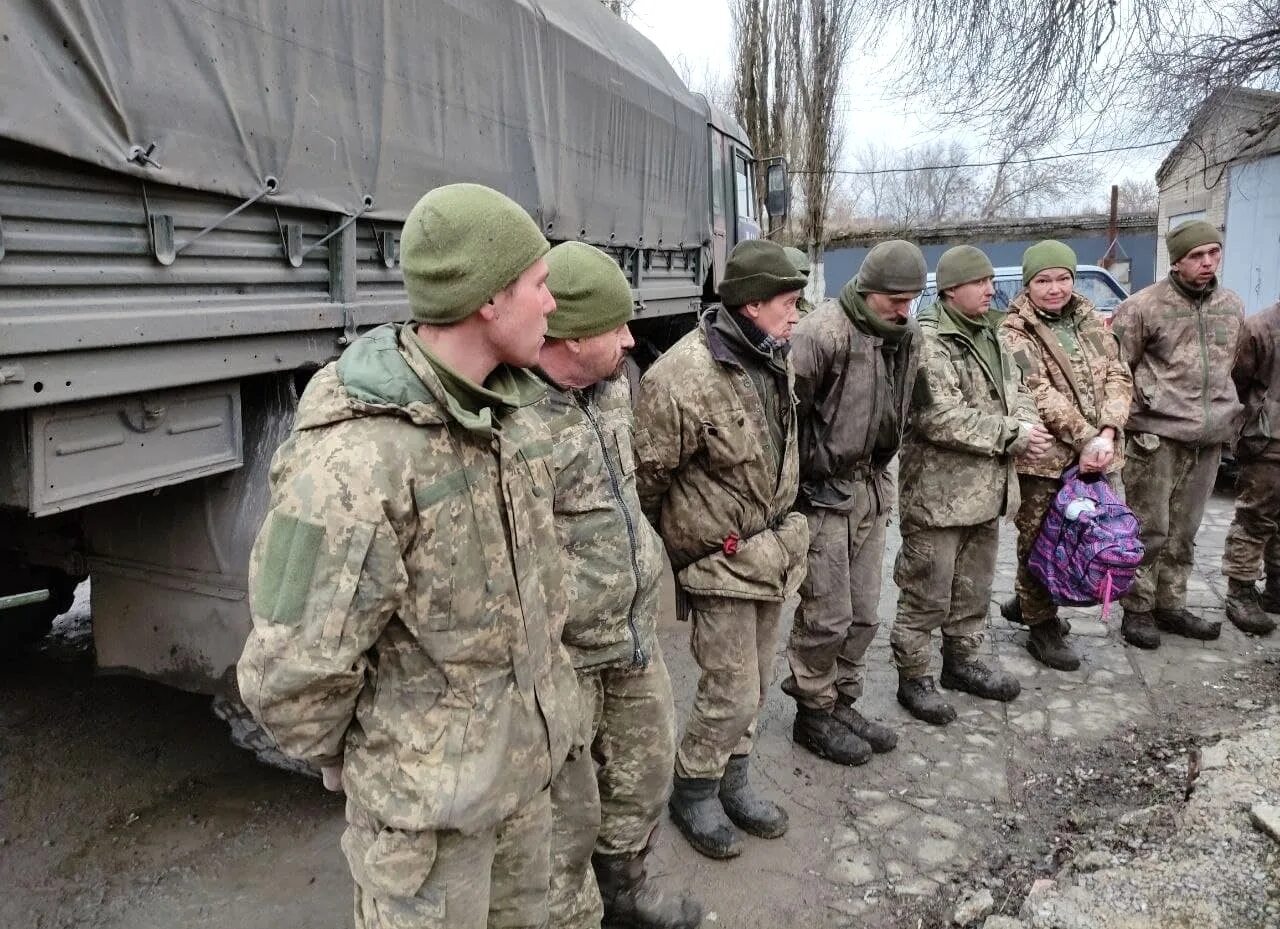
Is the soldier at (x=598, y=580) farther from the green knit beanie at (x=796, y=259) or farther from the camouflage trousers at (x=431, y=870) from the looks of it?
the green knit beanie at (x=796, y=259)

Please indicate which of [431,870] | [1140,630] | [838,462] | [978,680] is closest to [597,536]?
[431,870]

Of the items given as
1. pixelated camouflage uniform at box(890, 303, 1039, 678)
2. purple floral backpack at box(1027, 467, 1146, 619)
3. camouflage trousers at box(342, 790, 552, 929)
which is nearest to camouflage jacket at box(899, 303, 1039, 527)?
pixelated camouflage uniform at box(890, 303, 1039, 678)

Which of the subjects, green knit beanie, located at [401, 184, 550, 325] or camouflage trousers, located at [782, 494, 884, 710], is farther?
camouflage trousers, located at [782, 494, 884, 710]

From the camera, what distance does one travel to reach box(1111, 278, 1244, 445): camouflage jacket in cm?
416

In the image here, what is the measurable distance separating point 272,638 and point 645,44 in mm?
5708

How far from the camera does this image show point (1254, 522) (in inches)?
178

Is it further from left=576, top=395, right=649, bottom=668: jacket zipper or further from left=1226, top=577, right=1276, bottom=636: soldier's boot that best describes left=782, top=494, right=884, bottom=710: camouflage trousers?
left=1226, top=577, right=1276, bottom=636: soldier's boot

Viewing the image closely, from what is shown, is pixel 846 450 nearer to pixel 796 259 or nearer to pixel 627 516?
pixel 796 259

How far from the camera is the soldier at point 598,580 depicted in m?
2.03

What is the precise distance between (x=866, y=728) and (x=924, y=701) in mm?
358

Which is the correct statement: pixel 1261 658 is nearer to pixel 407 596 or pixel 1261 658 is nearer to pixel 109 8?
pixel 407 596

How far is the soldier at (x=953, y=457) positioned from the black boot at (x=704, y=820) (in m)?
1.15

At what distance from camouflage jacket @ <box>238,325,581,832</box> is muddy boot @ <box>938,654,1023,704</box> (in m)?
2.65

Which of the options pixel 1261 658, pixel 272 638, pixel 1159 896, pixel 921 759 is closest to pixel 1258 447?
pixel 1261 658
